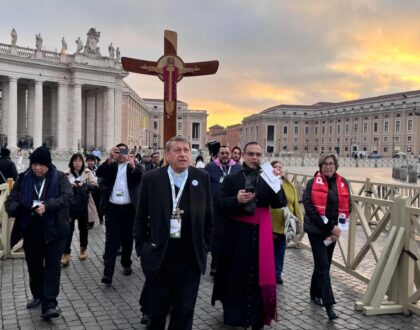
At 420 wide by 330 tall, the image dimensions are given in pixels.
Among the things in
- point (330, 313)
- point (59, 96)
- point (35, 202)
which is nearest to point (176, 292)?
point (35, 202)

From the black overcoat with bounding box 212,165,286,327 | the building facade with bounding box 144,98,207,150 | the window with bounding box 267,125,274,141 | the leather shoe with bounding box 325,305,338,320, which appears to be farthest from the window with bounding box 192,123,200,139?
the black overcoat with bounding box 212,165,286,327

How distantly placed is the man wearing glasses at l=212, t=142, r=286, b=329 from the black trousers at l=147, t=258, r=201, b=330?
37.4 inches

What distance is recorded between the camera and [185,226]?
3.45 meters

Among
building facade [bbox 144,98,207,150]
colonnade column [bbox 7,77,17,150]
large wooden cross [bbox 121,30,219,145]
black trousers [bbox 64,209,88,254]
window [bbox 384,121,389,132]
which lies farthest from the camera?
building facade [bbox 144,98,207,150]

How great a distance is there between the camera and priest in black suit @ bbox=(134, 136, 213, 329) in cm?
339

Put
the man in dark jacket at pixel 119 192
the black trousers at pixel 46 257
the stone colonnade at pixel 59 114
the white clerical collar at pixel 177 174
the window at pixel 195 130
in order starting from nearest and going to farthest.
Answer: the white clerical collar at pixel 177 174
the black trousers at pixel 46 257
the man in dark jacket at pixel 119 192
the stone colonnade at pixel 59 114
the window at pixel 195 130

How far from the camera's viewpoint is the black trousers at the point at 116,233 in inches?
237

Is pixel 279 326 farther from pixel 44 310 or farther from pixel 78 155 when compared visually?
pixel 78 155

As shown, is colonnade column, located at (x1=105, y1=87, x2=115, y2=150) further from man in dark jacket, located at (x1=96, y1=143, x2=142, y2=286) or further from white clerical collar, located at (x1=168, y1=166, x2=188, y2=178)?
white clerical collar, located at (x1=168, y1=166, x2=188, y2=178)

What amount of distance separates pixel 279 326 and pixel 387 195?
7.79 meters

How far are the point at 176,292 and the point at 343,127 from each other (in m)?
128

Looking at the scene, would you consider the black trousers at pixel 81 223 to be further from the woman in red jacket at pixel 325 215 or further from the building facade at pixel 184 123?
the building facade at pixel 184 123

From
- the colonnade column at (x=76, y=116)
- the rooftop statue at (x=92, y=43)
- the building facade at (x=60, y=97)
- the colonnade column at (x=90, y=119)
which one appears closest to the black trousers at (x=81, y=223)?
the building facade at (x=60, y=97)

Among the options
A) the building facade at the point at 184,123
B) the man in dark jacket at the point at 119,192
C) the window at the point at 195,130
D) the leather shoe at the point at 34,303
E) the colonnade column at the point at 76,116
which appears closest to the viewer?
the leather shoe at the point at 34,303
